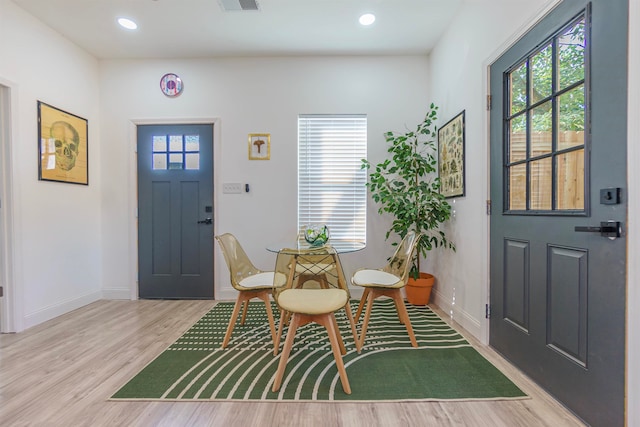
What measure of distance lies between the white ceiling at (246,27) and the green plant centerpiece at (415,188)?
0.85 m

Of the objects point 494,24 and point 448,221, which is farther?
point 448,221

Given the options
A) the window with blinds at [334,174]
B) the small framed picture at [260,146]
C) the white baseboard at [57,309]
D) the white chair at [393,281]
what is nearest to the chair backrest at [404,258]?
the white chair at [393,281]

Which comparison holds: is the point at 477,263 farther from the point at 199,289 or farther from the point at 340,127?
the point at 199,289

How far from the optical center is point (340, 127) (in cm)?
349

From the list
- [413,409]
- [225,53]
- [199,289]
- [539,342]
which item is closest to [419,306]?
[539,342]

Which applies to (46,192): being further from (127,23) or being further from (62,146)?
(127,23)

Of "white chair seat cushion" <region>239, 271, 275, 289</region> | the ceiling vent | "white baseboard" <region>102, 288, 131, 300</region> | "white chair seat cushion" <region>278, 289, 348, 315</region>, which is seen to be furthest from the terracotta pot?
"white baseboard" <region>102, 288, 131, 300</region>

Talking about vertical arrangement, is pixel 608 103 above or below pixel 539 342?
above

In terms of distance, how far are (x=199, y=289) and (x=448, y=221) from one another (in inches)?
115

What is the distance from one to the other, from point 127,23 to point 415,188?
10.7 feet

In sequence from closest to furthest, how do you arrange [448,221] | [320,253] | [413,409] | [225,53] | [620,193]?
[620,193] → [413,409] → [320,253] → [448,221] → [225,53]

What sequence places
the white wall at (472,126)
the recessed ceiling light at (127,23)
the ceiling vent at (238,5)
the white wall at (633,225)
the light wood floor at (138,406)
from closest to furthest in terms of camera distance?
the white wall at (633,225)
the light wood floor at (138,406)
the white wall at (472,126)
the ceiling vent at (238,5)
the recessed ceiling light at (127,23)

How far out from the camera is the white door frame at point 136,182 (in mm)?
3428

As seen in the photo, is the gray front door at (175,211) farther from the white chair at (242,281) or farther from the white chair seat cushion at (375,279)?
the white chair seat cushion at (375,279)
